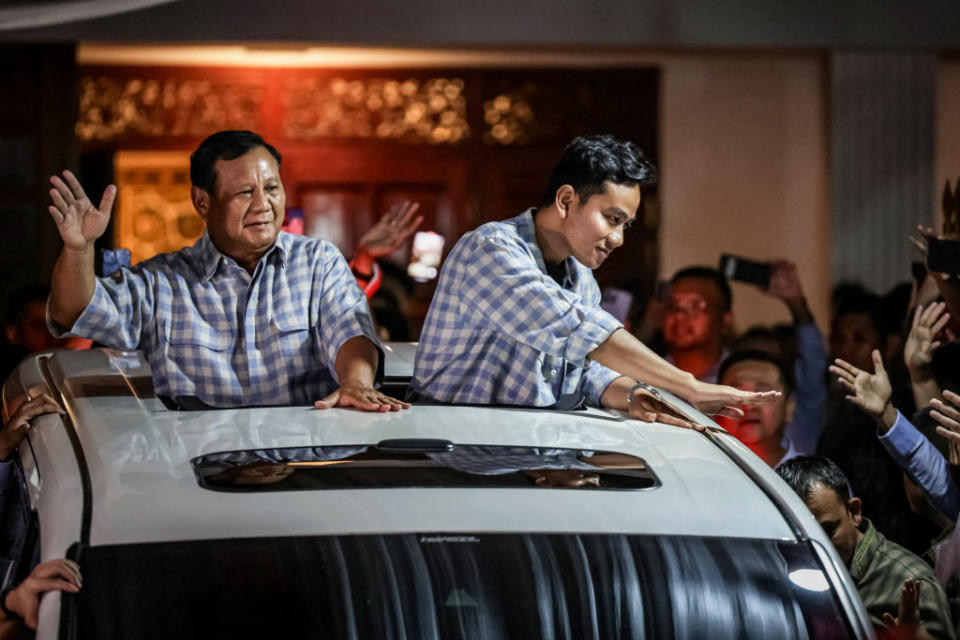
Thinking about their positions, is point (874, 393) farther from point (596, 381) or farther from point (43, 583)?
point (43, 583)

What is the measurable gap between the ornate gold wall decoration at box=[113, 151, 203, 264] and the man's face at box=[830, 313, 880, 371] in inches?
141

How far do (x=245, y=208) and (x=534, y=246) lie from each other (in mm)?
592

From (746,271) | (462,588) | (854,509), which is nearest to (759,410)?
(854,509)

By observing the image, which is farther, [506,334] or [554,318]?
[506,334]

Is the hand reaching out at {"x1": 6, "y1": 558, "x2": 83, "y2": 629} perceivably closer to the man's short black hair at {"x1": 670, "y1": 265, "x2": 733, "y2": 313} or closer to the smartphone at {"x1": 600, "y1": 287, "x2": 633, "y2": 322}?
the man's short black hair at {"x1": 670, "y1": 265, "x2": 733, "y2": 313}

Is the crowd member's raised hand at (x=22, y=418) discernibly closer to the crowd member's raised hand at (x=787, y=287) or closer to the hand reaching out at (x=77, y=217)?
the hand reaching out at (x=77, y=217)

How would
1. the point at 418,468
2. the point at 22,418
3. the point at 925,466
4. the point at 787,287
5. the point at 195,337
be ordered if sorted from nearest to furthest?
1. the point at 418,468
2. the point at 22,418
3. the point at 195,337
4. the point at 925,466
5. the point at 787,287

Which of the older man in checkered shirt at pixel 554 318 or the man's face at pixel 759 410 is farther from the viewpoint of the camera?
the man's face at pixel 759 410

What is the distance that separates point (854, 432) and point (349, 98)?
13.4 feet

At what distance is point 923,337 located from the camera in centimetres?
384

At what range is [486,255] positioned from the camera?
9.05ft

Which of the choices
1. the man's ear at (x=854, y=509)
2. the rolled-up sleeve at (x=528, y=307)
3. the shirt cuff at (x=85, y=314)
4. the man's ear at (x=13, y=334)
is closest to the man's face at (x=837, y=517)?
the man's ear at (x=854, y=509)

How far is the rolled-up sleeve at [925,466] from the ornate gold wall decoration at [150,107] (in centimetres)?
482

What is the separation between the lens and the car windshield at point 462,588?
5.40 feet
